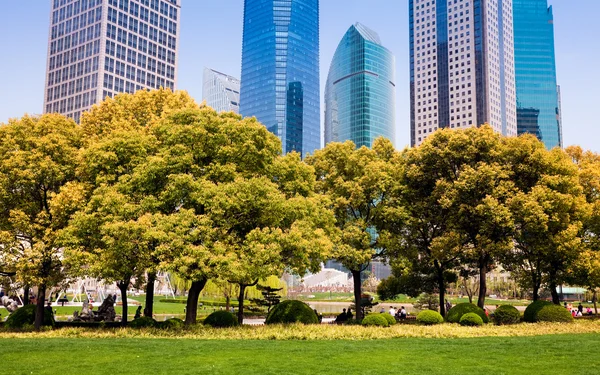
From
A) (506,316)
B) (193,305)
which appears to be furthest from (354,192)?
(193,305)

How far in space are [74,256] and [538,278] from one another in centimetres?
3255

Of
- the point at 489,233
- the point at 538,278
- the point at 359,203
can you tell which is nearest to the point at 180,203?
the point at 359,203

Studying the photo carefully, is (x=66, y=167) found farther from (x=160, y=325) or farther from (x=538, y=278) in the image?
(x=538, y=278)

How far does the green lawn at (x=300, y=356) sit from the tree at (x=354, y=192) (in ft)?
45.3

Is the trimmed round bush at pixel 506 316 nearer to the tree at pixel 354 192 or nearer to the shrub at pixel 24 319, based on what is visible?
the tree at pixel 354 192

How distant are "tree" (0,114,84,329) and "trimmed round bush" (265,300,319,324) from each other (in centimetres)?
1236

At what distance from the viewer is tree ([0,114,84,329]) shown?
95.7 feet

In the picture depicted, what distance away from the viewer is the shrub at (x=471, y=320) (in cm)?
3262

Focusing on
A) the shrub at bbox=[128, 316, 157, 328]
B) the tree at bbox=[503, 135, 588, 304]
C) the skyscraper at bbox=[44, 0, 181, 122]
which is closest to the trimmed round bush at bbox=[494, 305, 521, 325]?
the tree at bbox=[503, 135, 588, 304]

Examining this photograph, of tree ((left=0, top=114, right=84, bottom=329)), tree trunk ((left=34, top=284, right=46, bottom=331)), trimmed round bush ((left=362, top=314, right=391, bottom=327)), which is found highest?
tree ((left=0, top=114, right=84, bottom=329))

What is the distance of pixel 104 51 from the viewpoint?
12875 centimetres

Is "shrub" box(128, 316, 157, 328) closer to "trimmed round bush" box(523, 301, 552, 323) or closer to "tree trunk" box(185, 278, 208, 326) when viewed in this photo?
"tree trunk" box(185, 278, 208, 326)

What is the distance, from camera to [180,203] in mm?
29578

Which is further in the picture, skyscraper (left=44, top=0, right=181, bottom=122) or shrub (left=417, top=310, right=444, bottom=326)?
skyscraper (left=44, top=0, right=181, bottom=122)
